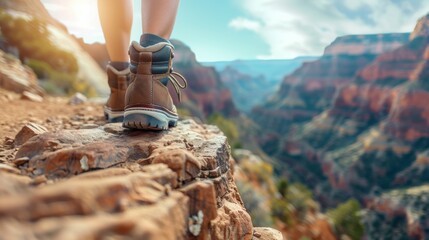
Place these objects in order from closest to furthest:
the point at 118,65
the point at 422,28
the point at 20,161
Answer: the point at 20,161
the point at 118,65
the point at 422,28

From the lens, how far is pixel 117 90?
2730 millimetres

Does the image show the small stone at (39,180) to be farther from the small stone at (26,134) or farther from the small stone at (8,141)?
the small stone at (8,141)

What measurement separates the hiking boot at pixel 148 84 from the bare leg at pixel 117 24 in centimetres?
54

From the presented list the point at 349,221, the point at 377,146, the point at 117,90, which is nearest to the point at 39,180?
the point at 117,90

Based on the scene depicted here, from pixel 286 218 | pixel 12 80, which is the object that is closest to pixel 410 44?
pixel 286 218

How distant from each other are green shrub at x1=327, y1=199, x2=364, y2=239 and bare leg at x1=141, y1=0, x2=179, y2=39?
2543cm

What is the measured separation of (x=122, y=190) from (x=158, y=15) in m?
1.42

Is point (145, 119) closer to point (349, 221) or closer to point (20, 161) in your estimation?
point (20, 161)

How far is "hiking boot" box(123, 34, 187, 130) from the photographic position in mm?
2018

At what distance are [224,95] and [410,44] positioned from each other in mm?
39766

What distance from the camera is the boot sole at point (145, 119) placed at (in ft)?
6.59

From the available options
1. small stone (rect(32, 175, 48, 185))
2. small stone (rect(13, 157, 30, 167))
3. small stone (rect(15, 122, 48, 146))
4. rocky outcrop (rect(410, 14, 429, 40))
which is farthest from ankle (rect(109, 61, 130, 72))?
rocky outcrop (rect(410, 14, 429, 40))

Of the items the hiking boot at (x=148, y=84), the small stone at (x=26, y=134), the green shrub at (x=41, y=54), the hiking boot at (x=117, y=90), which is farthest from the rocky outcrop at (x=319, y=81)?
the small stone at (x=26, y=134)

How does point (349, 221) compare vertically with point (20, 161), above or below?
above
